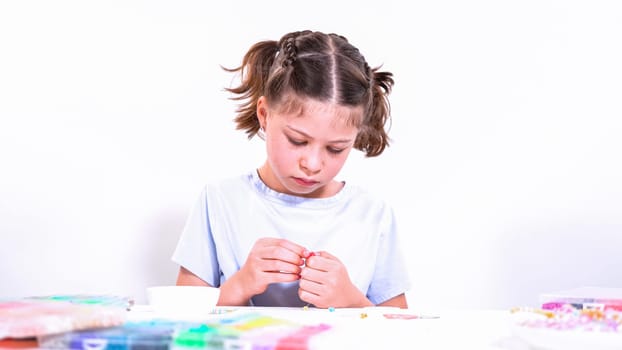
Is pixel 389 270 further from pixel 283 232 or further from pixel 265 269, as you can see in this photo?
pixel 265 269

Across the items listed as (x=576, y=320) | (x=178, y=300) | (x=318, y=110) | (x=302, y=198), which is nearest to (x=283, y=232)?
(x=302, y=198)

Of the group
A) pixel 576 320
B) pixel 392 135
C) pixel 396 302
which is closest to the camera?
pixel 576 320

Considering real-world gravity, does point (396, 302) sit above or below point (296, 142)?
below

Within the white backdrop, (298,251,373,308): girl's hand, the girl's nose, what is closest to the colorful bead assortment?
(298,251,373,308): girl's hand

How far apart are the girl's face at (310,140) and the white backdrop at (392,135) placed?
400 millimetres

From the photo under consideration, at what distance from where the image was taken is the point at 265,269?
4.10ft

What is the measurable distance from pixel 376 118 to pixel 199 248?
46 cm

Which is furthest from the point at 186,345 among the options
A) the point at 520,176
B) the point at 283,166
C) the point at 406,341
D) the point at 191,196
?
the point at 520,176

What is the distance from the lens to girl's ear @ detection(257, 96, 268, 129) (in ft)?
4.79

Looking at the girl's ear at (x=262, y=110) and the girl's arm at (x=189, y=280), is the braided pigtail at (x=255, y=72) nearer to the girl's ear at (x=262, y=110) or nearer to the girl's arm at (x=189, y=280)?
the girl's ear at (x=262, y=110)

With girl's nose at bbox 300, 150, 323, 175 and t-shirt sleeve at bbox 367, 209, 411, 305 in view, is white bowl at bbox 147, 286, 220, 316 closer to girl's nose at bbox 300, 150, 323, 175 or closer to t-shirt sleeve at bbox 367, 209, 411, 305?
girl's nose at bbox 300, 150, 323, 175

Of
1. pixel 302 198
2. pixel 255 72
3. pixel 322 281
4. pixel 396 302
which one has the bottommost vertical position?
pixel 396 302

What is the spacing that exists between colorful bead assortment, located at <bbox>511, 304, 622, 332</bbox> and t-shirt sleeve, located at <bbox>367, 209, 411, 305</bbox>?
812 millimetres

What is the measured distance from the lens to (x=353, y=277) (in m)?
1.55
